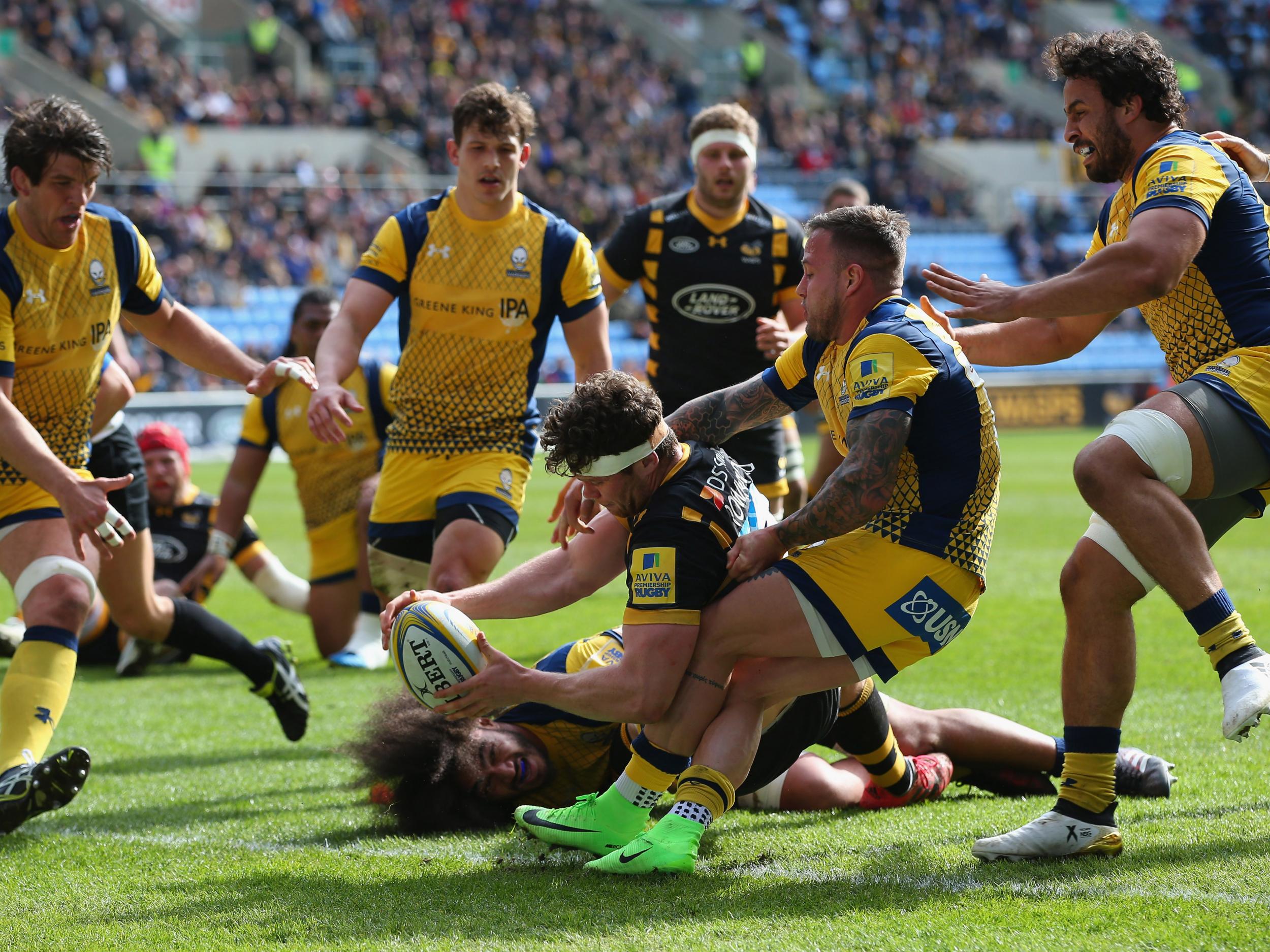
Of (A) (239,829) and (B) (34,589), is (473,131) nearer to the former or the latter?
(B) (34,589)

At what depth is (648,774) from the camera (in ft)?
13.8

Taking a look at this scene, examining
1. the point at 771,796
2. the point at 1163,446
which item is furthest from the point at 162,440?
the point at 1163,446

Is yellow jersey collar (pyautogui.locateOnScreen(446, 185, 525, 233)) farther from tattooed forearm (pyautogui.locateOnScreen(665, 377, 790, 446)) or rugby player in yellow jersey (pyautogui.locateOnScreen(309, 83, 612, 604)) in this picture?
tattooed forearm (pyautogui.locateOnScreen(665, 377, 790, 446))

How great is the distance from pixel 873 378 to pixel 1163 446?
2.97ft

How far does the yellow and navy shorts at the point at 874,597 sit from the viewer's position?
4.10 metres

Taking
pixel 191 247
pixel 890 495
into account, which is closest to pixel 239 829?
pixel 890 495

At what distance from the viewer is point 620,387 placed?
162 inches

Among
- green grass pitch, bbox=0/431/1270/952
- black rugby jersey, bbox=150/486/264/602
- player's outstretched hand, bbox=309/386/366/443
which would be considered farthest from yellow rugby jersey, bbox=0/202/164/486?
black rugby jersey, bbox=150/486/264/602

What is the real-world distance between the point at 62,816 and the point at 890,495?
11.3ft

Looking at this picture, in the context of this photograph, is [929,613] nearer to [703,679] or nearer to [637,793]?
[703,679]

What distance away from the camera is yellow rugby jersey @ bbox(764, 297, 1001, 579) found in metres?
4.07

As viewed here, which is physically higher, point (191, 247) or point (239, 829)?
point (191, 247)

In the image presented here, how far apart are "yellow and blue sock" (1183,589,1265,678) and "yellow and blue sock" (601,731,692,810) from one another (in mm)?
1620

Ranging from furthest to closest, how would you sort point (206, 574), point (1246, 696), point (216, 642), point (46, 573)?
point (206, 574) → point (216, 642) → point (46, 573) → point (1246, 696)
